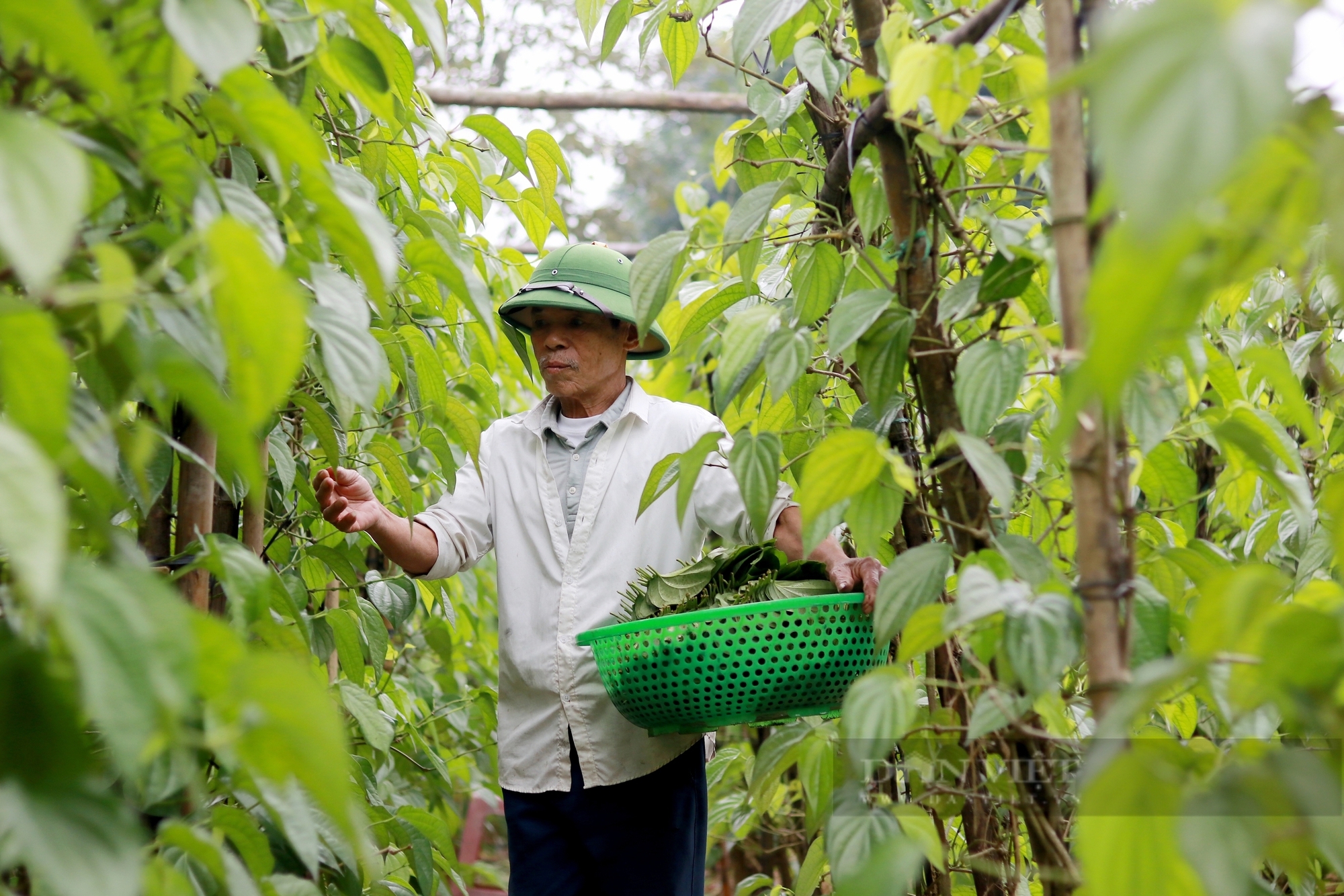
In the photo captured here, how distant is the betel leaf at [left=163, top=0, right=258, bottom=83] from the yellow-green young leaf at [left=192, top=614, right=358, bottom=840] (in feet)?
0.94

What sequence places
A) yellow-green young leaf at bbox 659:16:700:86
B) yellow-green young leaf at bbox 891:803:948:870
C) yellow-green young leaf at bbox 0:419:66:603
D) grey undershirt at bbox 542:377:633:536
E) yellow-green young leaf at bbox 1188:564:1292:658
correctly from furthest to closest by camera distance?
grey undershirt at bbox 542:377:633:536 < yellow-green young leaf at bbox 659:16:700:86 < yellow-green young leaf at bbox 891:803:948:870 < yellow-green young leaf at bbox 1188:564:1292:658 < yellow-green young leaf at bbox 0:419:66:603

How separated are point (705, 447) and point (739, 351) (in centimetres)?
9

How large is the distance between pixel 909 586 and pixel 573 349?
962 millimetres

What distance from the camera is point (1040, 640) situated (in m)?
0.72

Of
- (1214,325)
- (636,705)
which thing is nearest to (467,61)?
(1214,325)

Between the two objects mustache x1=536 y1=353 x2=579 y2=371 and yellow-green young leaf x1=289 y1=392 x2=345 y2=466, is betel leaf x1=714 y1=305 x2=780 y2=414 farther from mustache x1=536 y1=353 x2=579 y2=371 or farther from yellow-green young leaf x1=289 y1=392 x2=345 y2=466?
mustache x1=536 y1=353 x2=579 y2=371

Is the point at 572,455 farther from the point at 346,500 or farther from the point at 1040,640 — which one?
the point at 1040,640

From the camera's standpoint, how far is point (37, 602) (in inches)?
18.7

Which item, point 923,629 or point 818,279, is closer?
point 923,629

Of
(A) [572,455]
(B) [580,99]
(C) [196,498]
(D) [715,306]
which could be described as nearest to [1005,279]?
(D) [715,306]

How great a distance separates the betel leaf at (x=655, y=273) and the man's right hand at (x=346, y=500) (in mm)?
481

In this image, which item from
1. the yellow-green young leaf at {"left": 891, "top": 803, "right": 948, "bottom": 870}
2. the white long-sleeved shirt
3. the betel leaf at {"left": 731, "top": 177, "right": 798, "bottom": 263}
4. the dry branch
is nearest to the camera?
the yellow-green young leaf at {"left": 891, "top": 803, "right": 948, "bottom": 870}

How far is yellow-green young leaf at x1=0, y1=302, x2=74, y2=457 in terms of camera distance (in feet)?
1.78

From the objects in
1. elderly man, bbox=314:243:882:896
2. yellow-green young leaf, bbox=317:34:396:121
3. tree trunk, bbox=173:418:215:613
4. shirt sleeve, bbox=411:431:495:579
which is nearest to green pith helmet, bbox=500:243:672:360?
elderly man, bbox=314:243:882:896
